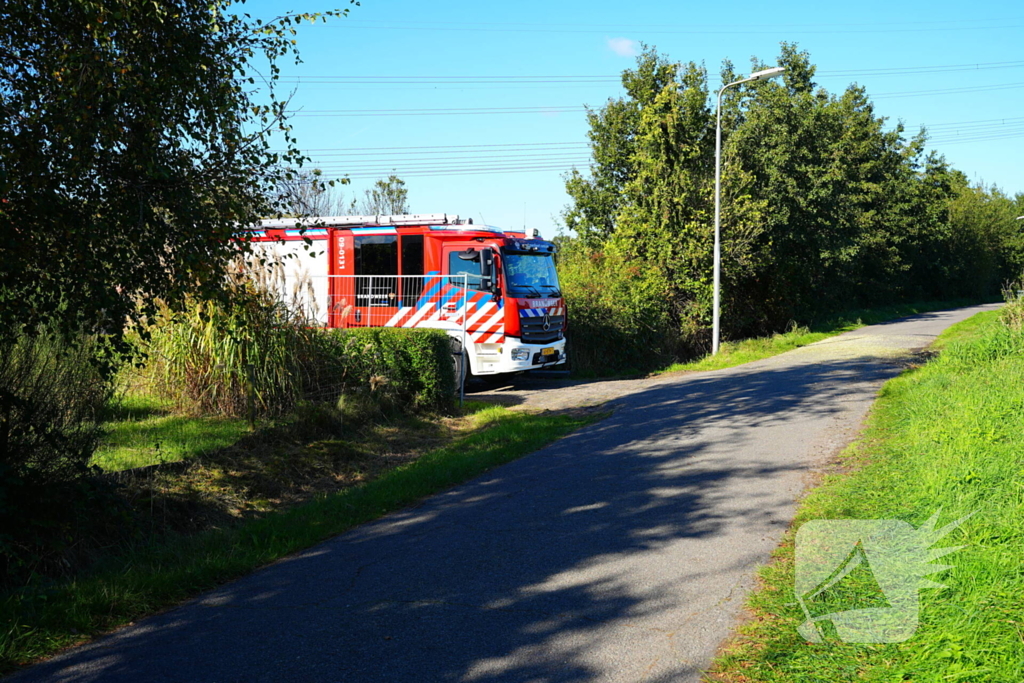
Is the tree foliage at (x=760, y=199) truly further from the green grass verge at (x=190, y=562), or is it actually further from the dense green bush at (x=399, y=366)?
the green grass verge at (x=190, y=562)

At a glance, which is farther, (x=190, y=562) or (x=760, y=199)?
(x=760, y=199)

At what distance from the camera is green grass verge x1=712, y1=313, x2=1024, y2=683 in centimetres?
381

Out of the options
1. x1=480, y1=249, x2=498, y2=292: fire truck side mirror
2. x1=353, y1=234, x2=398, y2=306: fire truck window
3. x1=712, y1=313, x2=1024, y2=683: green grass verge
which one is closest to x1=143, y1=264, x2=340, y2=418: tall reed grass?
x1=353, y1=234, x2=398, y2=306: fire truck window

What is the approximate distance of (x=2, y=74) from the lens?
20.6 feet

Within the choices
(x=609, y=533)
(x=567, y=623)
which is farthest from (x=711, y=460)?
(x=567, y=623)

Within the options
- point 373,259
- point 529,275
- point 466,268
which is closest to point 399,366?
point 466,268

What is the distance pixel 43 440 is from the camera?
655 cm

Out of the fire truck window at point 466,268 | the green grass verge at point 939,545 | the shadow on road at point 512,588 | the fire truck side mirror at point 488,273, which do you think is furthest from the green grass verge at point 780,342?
the shadow on road at point 512,588

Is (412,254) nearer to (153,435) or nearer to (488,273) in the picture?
(488,273)

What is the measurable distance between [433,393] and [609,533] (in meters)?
7.21

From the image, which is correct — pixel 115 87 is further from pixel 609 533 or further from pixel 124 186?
pixel 609 533

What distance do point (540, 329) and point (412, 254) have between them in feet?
9.67

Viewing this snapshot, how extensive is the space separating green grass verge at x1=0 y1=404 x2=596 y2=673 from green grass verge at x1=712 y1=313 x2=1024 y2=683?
3.59 m

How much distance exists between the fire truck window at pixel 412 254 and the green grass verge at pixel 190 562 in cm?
717
